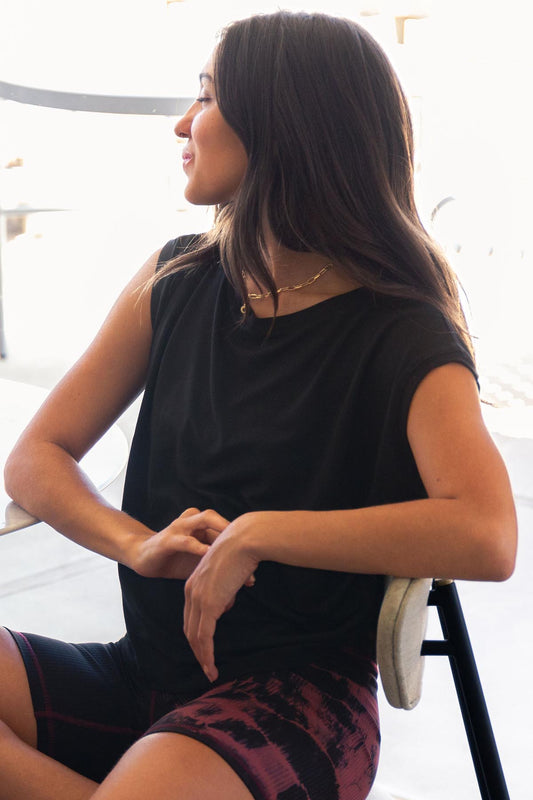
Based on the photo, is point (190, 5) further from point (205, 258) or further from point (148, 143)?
point (205, 258)

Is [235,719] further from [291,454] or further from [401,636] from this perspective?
[291,454]

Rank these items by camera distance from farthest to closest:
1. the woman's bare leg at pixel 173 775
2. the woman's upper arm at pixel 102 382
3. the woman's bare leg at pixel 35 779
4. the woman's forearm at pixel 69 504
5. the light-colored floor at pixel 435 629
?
the light-colored floor at pixel 435 629, the woman's upper arm at pixel 102 382, the woman's forearm at pixel 69 504, the woman's bare leg at pixel 35 779, the woman's bare leg at pixel 173 775

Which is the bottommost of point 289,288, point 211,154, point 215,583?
point 215,583

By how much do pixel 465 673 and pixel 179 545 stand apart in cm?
41

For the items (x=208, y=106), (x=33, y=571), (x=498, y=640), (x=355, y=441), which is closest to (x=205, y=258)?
(x=208, y=106)

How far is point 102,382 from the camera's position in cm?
117

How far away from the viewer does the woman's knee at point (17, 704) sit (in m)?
1.01

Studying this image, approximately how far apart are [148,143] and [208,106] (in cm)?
382

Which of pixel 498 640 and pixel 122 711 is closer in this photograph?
pixel 122 711

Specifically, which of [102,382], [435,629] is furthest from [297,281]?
[435,629]

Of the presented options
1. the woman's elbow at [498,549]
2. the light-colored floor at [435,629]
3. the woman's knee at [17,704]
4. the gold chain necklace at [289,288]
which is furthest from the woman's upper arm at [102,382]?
the light-colored floor at [435,629]

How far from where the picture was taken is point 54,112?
15.0 ft

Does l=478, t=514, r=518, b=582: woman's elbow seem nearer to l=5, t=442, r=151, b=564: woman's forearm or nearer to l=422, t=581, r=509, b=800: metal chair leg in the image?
l=422, t=581, r=509, b=800: metal chair leg

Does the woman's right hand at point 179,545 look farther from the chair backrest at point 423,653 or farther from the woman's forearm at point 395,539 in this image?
the chair backrest at point 423,653
